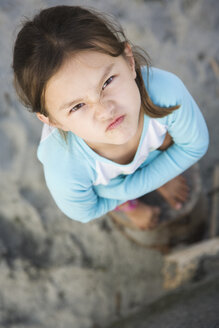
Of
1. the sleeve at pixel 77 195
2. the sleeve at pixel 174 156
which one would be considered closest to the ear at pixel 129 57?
the sleeve at pixel 174 156

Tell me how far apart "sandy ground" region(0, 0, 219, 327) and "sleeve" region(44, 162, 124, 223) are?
2.12ft

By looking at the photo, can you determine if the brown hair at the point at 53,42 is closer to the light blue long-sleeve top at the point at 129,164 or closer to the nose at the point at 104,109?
the nose at the point at 104,109

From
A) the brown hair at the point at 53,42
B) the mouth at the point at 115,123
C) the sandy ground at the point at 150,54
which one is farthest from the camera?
the sandy ground at the point at 150,54

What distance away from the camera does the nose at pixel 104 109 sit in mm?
876

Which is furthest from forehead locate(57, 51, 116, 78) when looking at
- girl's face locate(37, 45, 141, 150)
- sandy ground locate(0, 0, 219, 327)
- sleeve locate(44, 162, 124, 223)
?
sandy ground locate(0, 0, 219, 327)

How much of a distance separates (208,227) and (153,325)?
0.97 meters

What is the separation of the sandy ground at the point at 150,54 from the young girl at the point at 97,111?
2.18 ft

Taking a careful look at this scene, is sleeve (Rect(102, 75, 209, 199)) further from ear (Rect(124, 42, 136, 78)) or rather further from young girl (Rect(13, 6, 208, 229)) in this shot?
ear (Rect(124, 42, 136, 78))

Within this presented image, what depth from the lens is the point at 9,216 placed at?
1789mm

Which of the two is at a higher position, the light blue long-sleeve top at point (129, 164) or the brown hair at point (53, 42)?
the brown hair at point (53, 42)

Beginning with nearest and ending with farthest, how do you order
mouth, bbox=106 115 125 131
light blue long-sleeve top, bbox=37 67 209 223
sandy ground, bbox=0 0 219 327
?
mouth, bbox=106 115 125 131 < light blue long-sleeve top, bbox=37 67 209 223 < sandy ground, bbox=0 0 219 327

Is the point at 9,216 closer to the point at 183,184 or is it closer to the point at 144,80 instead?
the point at 183,184

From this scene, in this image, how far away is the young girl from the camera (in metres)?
0.82

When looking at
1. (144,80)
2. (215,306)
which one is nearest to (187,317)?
(215,306)
